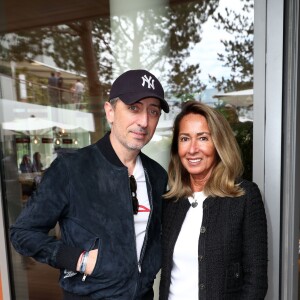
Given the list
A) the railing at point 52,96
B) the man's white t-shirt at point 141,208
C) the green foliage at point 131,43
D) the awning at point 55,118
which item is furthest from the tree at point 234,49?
the railing at point 52,96

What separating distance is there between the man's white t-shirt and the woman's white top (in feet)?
0.53

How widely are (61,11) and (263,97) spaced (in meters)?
4.10

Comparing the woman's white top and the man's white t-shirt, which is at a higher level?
the man's white t-shirt

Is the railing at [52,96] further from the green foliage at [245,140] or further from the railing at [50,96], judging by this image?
the green foliage at [245,140]

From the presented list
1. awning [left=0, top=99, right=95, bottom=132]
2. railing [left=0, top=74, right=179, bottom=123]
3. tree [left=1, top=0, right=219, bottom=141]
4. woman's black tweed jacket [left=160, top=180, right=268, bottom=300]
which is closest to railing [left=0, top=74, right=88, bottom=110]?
railing [left=0, top=74, right=179, bottom=123]

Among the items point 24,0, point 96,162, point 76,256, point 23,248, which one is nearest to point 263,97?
point 96,162

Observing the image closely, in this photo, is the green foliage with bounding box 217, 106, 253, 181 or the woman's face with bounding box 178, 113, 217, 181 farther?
the green foliage with bounding box 217, 106, 253, 181

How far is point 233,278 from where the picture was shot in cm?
134

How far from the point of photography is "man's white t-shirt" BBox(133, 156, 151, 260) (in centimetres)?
144

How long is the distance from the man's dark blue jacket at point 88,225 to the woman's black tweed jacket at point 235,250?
26 centimetres

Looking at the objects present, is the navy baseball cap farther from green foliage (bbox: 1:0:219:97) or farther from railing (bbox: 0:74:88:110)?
railing (bbox: 0:74:88:110)

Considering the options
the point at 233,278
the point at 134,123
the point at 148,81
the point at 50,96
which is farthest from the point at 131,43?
the point at 50,96

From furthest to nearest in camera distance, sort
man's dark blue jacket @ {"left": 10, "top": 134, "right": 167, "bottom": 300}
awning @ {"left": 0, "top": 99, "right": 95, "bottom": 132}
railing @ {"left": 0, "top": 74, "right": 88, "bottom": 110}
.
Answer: railing @ {"left": 0, "top": 74, "right": 88, "bottom": 110} → awning @ {"left": 0, "top": 99, "right": 95, "bottom": 132} → man's dark blue jacket @ {"left": 10, "top": 134, "right": 167, "bottom": 300}

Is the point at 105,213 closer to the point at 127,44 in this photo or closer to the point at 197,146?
the point at 197,146
